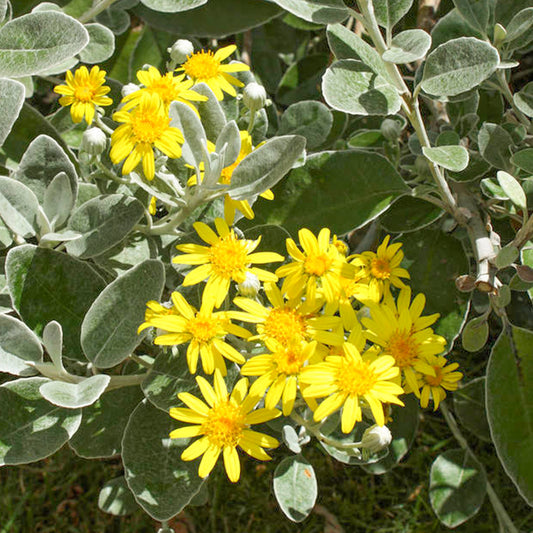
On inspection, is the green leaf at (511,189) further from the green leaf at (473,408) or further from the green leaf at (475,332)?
the green leaf at (473,408)

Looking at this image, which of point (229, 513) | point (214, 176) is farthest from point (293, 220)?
point (229, 513)

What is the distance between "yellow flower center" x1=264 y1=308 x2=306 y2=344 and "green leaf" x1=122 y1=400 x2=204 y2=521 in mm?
430

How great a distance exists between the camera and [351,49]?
5.46 feet

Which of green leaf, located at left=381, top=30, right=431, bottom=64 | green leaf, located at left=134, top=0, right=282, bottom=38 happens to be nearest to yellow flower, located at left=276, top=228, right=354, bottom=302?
green leaf, located at left=381, top=30, right=431, bottom=64

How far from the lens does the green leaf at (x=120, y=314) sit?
151 cm

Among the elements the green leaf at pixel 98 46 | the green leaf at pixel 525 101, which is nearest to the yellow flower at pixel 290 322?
the green leaf at pixel 525 101

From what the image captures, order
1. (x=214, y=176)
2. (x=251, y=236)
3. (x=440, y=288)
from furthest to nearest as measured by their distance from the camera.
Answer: (x=440, y=288) < (x=251, y=236) < (x=214, y=176)

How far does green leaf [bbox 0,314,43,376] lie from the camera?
148 cm

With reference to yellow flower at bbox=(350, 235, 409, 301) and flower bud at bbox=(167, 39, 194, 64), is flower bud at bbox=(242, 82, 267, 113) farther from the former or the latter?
yellow flower at bbox=(350, 235, 409, 301)

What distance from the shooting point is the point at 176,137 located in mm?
1510

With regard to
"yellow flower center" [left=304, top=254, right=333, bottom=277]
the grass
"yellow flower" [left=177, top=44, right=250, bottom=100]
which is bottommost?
the grass

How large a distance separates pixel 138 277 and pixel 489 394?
3.22 ft

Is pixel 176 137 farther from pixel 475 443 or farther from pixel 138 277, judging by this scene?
pixel 475 443

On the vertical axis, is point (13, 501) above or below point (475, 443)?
above
